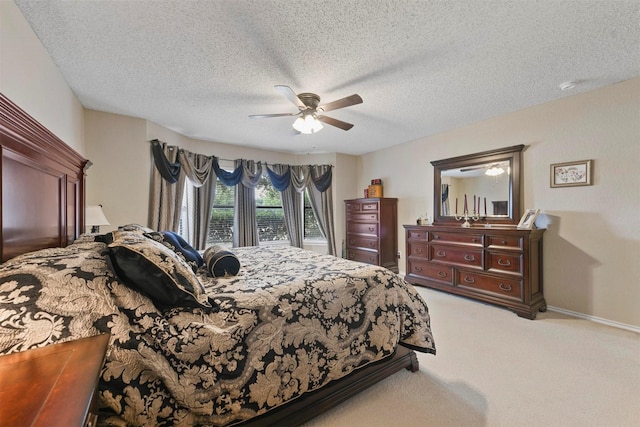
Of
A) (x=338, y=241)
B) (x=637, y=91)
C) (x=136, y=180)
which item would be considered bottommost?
(x=338, y=241)

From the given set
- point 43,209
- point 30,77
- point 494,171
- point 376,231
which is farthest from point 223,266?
point 494,171

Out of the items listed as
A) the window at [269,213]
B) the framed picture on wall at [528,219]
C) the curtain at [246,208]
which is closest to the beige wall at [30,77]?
the curtain at [246,208]

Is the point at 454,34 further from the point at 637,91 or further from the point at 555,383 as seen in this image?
the point at 555,383

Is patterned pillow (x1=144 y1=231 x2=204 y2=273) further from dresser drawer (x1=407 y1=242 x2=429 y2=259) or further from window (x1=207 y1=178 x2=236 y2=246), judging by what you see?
dresser drawer (x1=407 y1=242 x2=429 y2=259)

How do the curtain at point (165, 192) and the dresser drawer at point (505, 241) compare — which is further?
the curtain at point (165, 192)

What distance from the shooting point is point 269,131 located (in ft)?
12.9

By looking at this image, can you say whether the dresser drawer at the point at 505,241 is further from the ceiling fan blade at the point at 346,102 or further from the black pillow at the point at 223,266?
the black pillow at the point at 223,266

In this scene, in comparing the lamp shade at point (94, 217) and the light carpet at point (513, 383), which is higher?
the lamp shade at point (94, 217)

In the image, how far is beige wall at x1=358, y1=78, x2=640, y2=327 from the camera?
8.36ft

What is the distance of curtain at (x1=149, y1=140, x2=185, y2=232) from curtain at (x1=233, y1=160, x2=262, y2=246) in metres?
1.04

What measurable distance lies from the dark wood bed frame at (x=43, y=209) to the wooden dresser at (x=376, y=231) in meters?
2.81

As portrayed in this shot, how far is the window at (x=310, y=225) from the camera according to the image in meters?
5.57

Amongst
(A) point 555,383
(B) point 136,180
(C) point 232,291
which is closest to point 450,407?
(A) point 555,383

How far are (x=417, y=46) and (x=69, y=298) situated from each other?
2.57m
